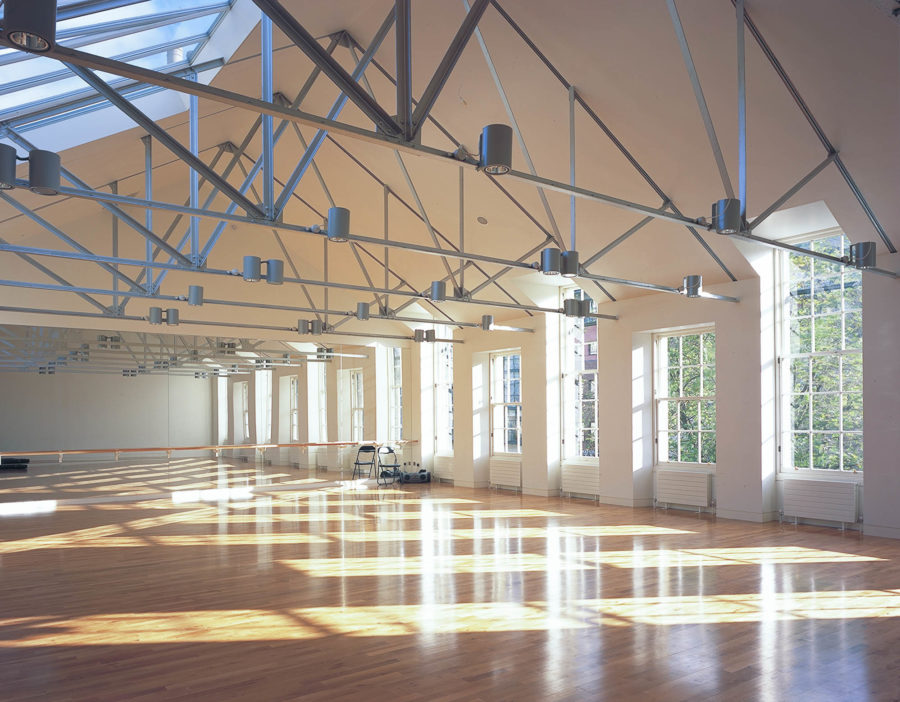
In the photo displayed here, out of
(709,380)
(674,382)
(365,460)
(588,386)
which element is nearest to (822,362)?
(709,380)

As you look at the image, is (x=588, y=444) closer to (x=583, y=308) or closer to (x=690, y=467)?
(x=690, y=467)

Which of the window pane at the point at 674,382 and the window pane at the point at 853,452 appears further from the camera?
the window pane at the point at 674,382

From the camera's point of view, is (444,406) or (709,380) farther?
(444,406)

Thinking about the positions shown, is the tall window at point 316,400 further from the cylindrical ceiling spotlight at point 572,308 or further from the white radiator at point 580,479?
the cylindrical ceiling spotlight at point 572,308

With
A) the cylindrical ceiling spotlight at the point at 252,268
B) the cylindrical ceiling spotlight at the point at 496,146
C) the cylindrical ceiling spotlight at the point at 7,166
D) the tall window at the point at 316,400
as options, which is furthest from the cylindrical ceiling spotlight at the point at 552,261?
the tall window at the point at 316,400

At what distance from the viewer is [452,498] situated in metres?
13.7

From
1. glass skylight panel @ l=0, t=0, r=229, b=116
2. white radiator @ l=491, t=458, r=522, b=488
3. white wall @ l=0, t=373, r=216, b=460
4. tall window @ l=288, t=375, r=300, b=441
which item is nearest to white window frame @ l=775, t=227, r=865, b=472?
white radiator @ l=491, t=458, r=522, b=488

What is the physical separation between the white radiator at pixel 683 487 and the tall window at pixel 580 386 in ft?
6.26

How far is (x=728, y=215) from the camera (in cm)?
677

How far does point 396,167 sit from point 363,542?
6.17m

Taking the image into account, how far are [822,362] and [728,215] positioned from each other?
4.88m

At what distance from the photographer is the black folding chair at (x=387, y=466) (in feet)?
52.3

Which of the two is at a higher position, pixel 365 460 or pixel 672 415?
pixel 672 415

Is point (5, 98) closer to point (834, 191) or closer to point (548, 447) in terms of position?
point (834, 191)
